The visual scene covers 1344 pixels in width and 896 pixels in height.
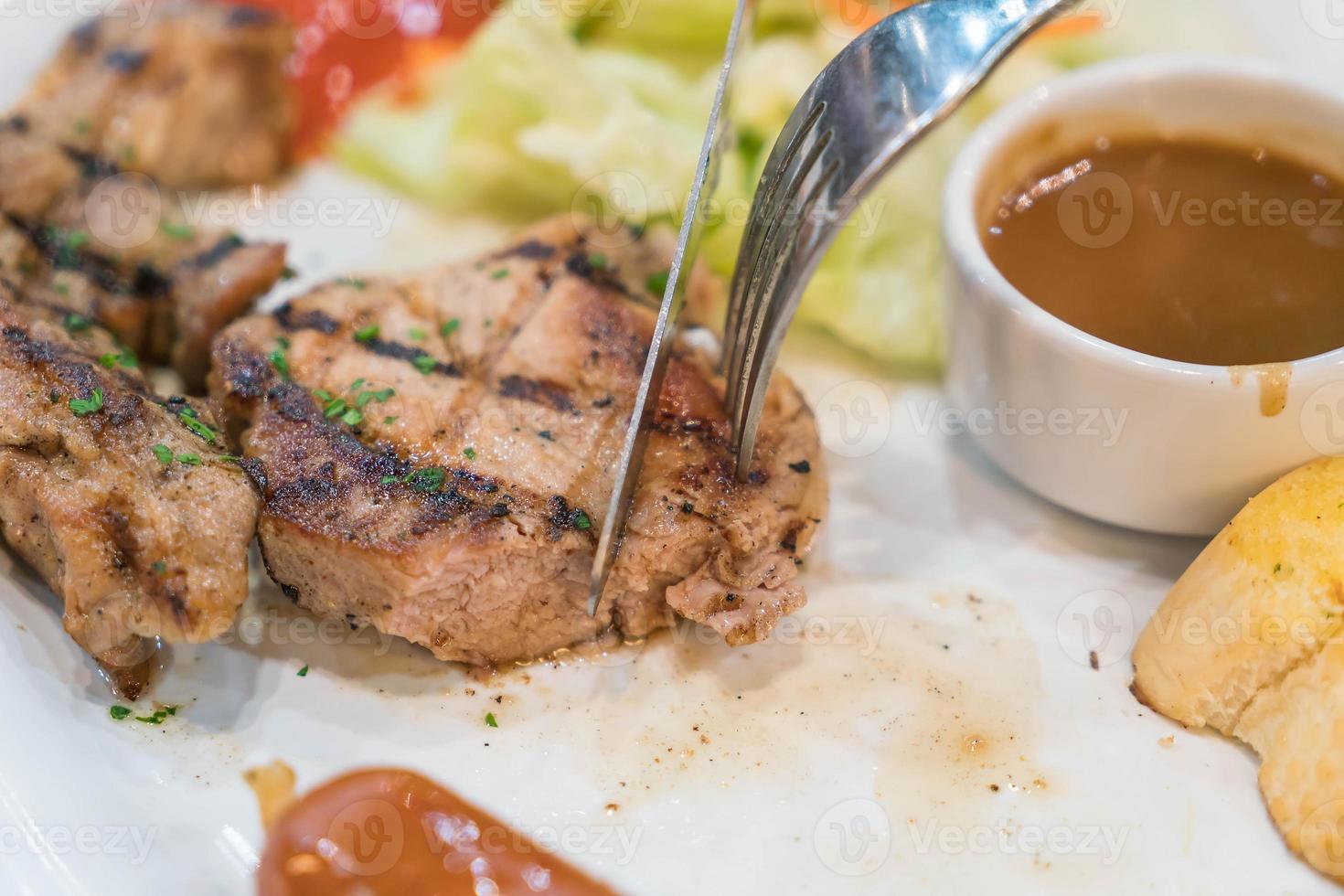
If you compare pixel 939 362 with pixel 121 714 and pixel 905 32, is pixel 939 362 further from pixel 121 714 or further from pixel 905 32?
pixel 121 714

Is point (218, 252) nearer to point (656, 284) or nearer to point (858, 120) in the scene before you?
point (656, 284)

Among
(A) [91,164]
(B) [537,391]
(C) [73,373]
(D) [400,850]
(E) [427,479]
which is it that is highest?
(A) [91,164]

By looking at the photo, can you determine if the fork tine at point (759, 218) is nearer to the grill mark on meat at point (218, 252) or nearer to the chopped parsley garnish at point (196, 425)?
the chopped parsley garnish at point (196, 425)

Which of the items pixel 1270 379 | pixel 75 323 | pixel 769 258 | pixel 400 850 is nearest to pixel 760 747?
pixel 400 850

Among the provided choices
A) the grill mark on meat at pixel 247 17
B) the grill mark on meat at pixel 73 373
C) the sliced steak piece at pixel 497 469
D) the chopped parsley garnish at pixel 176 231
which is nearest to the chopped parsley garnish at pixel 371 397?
the sliced steak piece at pixel 497 469

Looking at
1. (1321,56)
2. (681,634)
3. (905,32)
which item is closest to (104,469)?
(681,634)

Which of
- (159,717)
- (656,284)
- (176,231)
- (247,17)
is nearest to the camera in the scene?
(159,717)

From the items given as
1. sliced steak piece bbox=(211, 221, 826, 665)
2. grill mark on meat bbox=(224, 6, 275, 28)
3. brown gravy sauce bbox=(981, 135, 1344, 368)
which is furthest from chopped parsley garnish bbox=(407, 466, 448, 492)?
grill mark on meat bbox=(224, 6, 275, 28)
